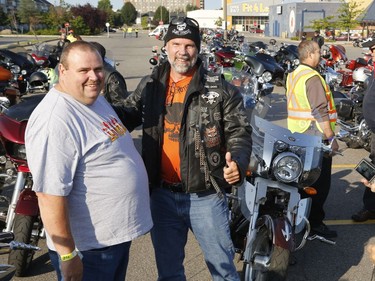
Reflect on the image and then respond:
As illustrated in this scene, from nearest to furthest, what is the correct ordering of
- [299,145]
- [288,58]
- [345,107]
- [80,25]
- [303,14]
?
[299,145] < [345,107] < [288,58] < [80,25] < [303,14]

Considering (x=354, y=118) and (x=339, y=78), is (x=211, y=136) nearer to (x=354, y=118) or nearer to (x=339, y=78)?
(x=354, y=118)

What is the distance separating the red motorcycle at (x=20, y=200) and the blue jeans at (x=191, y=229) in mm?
1141

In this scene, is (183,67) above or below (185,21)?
below

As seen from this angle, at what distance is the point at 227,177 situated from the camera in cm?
237

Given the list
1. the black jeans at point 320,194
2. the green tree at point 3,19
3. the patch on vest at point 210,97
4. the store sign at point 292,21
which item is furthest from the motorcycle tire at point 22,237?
the green tree at point 3,19

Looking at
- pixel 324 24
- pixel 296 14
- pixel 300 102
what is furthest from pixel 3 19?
pixel 300 102

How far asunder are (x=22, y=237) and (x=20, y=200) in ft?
0.90

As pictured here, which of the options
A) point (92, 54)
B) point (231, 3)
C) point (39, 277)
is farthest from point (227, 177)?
point (231, 3)

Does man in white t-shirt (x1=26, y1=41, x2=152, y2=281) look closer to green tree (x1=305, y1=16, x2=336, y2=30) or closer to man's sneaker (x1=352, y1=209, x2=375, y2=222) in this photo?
man's sneaker (x1=352, y1=209, x2=375, y2=222)

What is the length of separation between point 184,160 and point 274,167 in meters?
0.78

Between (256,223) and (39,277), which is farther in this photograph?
(39,277)

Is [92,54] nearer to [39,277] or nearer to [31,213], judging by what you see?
[31,213]

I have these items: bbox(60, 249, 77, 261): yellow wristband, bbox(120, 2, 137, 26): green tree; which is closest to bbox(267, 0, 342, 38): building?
bbox(60, 249, 77, 261): yellow wristband

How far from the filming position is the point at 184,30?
2529mm
